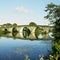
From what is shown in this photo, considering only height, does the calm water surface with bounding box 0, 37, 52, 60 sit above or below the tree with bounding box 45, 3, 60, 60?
below

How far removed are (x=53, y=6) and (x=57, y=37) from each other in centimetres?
878

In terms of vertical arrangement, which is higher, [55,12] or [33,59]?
[55,12]

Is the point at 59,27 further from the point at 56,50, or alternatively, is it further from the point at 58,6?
the point at 56,50

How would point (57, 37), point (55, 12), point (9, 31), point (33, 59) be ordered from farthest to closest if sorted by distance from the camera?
1. point (9, 31)
2. point (55, 12)
3. point (57, 37)
4. point (33, 59)

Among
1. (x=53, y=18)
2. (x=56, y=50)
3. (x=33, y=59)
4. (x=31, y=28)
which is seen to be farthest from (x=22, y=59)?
(x=31, y=28)

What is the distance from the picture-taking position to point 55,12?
3662 centimetres

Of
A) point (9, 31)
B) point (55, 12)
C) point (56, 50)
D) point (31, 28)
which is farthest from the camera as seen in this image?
point (9, 31)

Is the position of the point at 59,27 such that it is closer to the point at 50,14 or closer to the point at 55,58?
the point at 50,14

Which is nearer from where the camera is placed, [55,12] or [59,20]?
[59,20]

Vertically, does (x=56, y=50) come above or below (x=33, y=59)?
above

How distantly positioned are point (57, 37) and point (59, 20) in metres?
4.54

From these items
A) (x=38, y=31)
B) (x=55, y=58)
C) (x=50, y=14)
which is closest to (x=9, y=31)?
(x=38, y=31)

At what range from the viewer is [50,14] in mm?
37938

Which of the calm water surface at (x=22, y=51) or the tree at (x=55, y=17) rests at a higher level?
the tree at (x=55, y=17)
